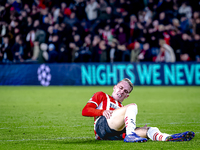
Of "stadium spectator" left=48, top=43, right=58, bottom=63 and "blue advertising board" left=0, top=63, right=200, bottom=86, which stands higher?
"stadium spectator" left=48, top=43, right=58, bottom=63

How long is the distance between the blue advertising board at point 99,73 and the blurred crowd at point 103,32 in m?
0.39

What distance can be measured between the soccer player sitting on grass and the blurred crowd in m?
14.2

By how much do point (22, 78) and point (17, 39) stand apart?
2278mm

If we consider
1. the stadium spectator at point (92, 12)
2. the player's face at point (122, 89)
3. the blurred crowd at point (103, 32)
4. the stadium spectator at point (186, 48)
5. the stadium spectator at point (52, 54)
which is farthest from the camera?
the stadium spectator at point (92, 12)

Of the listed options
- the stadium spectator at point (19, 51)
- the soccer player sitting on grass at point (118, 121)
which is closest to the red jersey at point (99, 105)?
the soccer player sitting on grass at point (118, 121)

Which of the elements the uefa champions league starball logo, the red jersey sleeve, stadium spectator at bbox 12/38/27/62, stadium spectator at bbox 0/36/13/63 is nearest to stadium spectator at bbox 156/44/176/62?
the uefa champions league starball logo

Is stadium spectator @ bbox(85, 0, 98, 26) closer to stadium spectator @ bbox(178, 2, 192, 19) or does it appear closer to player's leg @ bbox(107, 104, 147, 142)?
stadium spectator @ bbox(178, 2, 192, 19)

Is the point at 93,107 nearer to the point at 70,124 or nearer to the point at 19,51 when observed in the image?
the point at 70,124

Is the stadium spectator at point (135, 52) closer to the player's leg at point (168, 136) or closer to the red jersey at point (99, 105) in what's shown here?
the red jersey at point (99, 105)

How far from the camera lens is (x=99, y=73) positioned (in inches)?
820

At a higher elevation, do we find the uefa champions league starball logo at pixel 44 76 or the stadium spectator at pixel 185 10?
the stadium spectator at pixel 185 10

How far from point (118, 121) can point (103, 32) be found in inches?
625

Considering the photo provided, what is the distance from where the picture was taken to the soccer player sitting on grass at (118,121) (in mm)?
5449

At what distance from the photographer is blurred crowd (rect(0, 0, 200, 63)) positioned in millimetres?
20344
